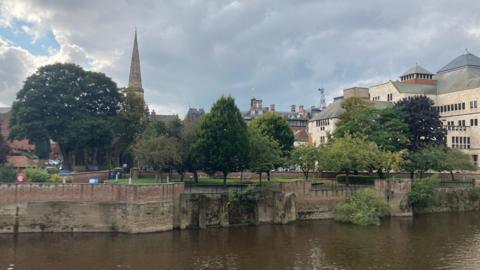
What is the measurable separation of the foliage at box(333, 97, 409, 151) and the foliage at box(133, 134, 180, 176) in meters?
26.2

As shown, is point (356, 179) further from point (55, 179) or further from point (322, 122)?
point (55, 179)

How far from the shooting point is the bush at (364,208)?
1963 inches

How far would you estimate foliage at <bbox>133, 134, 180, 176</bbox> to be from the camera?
50.7 meters

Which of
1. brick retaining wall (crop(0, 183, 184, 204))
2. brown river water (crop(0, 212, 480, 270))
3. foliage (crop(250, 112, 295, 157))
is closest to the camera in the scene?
brown river water (crop(0, 212, 480, 270))

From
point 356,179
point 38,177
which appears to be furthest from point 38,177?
point 356,179

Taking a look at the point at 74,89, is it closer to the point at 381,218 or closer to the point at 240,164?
the point at 240,164

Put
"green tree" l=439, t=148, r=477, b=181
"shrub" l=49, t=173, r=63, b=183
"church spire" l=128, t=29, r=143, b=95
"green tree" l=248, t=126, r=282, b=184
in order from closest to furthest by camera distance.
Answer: "shrub" l=49, t=173, r=63, b=183, "green tree" l=248, t=126, r=282, b=184, "green tree" l=439, t=148, r=477, b=181, "church spire" l=128, t=29, r=143, b=95

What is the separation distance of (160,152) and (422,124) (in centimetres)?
4146

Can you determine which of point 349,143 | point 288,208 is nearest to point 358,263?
point 288,208

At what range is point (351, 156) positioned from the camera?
5791 cm

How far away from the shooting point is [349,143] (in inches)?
2366

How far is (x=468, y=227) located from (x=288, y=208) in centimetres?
1941

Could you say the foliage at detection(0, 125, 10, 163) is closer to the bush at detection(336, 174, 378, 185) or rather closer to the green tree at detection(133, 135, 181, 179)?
the green tree at detection(133, 135, 181, 179)

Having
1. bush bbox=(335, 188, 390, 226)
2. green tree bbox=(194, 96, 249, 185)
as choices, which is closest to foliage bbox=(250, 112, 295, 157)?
green tree bbox=(194, 96, 249, 185)
